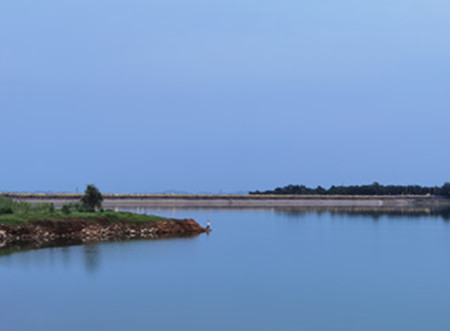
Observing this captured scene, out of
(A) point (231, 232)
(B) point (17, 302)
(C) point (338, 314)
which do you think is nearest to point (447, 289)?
(C) point (338, 314)

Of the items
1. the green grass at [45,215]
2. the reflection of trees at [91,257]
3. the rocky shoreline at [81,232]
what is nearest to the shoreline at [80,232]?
the rocky shoreline at [81,232]

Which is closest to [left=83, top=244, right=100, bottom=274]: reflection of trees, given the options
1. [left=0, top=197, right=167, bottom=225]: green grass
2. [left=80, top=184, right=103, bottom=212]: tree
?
[left=0, top=197, right=167, bottom=225]: green grass

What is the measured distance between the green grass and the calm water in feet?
35.5

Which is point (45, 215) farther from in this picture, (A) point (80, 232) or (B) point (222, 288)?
(B) point (222, 288)

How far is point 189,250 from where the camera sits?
56219 millimetres

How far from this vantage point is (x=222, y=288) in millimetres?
36250

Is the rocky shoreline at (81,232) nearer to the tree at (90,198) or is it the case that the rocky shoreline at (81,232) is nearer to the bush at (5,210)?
the bush at (5,210)

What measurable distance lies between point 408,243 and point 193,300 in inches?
1632

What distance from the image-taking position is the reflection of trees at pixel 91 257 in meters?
42.7

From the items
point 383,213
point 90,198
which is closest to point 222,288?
point 90,198

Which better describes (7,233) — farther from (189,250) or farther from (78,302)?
(78,302)

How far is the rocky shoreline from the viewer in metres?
58.8

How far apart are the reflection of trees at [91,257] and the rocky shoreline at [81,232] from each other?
142 inches

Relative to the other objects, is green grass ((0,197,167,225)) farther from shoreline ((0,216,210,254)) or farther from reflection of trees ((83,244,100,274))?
reflection of trees ((83,244,100,274))
